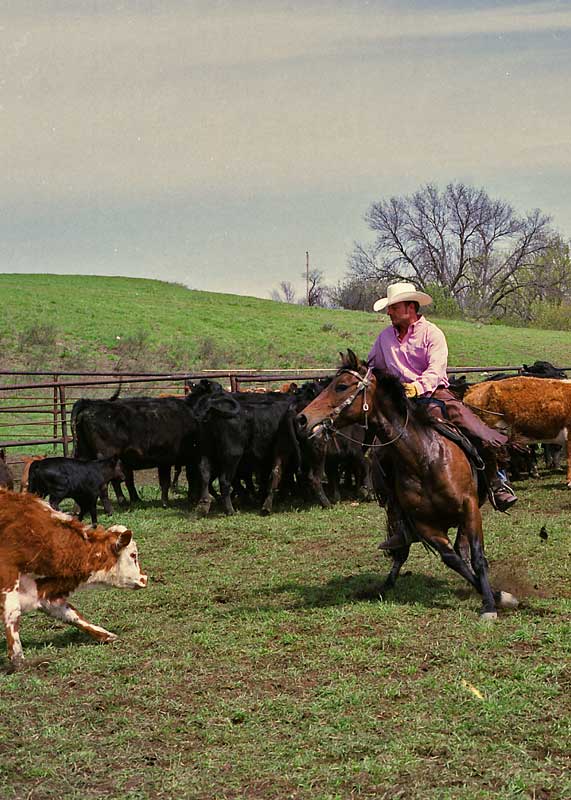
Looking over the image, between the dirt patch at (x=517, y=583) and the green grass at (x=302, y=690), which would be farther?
the dirt patch at (x=517, y=583)

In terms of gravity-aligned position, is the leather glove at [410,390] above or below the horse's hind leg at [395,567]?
above

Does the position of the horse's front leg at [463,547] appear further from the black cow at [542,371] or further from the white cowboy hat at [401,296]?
the black cow at [542,371]

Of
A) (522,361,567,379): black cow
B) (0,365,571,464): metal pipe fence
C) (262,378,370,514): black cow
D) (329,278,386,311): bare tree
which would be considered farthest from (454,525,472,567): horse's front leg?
(329,278,386,311): bare tree

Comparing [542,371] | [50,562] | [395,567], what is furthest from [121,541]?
[542,371]

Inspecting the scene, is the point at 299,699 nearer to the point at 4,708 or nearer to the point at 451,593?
the point at 4,708

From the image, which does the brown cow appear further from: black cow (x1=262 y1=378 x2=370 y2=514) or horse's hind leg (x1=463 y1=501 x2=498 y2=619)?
horse's hind leg (x1=463 y1=501 x2=498 y2=619)

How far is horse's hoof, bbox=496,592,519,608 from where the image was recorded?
253 inches

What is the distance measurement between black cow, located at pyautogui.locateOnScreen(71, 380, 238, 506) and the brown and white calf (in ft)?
18.0

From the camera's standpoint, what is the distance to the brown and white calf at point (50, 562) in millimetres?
5957

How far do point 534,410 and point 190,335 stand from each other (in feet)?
92.9

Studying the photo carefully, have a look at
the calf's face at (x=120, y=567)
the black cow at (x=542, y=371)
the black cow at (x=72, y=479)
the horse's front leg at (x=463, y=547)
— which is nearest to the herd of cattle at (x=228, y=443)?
the black cow at (x=72, y=479)

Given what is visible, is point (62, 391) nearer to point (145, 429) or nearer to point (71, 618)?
point (145, 429)

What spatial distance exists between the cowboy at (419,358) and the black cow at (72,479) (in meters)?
5.09

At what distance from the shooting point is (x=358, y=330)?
153 feet
